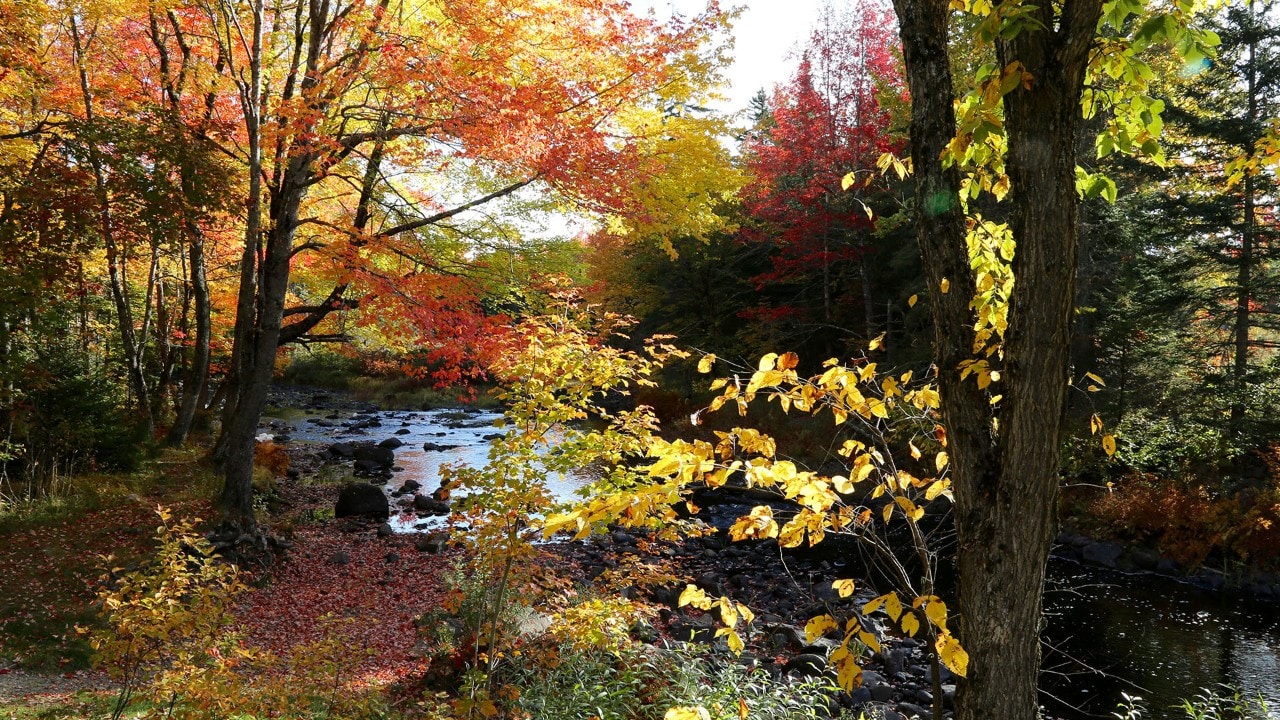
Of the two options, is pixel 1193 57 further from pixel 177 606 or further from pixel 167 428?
pixel 167 428

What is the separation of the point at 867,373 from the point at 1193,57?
3.85 ft

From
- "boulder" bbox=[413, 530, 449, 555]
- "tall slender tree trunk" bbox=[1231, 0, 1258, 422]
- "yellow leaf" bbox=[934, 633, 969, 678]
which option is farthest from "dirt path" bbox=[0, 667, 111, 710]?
"tall slender tree trunk" bbox=[1231, 0, 1258, 422]

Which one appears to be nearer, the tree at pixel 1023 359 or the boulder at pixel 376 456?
the tree at pixel 1023 359

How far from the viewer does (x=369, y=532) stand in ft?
37.9

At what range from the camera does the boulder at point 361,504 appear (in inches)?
493

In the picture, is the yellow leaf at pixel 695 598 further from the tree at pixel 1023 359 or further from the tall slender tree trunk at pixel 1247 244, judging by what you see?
the tall slender tree trunk at pixel 1247 244

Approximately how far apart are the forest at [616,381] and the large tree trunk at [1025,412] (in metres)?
0.01

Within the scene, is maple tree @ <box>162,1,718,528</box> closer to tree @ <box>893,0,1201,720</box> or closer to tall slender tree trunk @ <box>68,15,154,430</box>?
tall slender tree trunk @ <box>68,15,154,430</box>

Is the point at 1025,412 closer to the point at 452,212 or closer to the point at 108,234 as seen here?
the point at 452,212

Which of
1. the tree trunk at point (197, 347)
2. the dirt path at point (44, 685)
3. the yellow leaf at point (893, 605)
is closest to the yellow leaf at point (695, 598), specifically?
the yellow leaf at point (893, 605)

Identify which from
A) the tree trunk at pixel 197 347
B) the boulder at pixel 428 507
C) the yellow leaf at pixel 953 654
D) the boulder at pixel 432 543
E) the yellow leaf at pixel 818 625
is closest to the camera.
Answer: the yellow leaf at pixel 953 654

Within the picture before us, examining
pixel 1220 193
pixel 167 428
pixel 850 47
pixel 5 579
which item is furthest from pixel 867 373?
pixel 850 47

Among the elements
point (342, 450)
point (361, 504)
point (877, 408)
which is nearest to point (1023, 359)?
point (877, 408)

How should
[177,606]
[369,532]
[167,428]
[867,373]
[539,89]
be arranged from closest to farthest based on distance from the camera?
[867,373], [177,606], [539,89], [369,532], [167,428]
